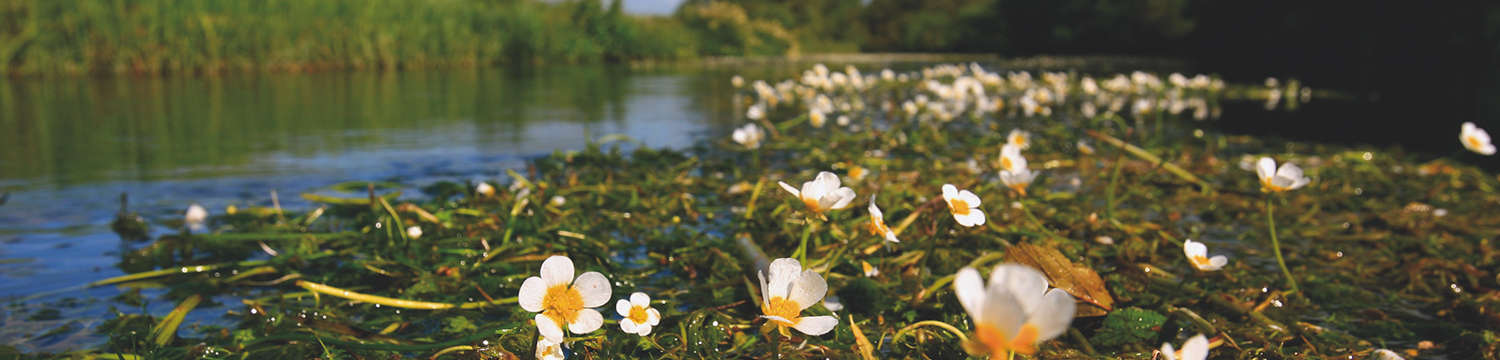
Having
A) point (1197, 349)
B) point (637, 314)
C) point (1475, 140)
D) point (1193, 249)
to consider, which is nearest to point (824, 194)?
point (637, 314)

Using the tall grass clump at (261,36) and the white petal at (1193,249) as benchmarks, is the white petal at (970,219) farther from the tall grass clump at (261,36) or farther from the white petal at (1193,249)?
the tall grass clump at (261,36)

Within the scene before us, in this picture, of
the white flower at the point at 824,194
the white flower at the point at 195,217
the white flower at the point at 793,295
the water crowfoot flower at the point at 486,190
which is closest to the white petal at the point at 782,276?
the white flower at the point at 793,295

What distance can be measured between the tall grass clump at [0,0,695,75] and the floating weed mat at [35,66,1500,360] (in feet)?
25.5

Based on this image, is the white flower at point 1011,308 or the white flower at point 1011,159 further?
the white flower at point 1011,159

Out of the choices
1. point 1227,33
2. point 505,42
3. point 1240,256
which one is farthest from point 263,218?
point 1227,33

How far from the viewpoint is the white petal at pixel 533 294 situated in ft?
2.82

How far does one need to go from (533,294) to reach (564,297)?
4 cm

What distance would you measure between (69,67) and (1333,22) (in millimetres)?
18245

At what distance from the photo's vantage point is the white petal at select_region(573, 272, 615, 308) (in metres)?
0.89

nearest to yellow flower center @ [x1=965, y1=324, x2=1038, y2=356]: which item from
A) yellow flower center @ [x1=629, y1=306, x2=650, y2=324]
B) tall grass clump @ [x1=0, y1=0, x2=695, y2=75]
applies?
yellow flower center @ [x1=629, y1=306, x2=650, y2=324]

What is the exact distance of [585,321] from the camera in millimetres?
905

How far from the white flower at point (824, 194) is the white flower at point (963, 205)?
0.52 feet

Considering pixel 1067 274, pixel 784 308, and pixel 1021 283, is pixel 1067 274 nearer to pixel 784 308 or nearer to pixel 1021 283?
pixel 784 308

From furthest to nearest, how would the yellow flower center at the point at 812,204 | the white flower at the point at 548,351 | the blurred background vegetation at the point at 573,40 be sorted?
the blurred background vegetation at the point at 573,40 → the yellow flower center at the point at 812,204 → the white flower at the point at 548,351
